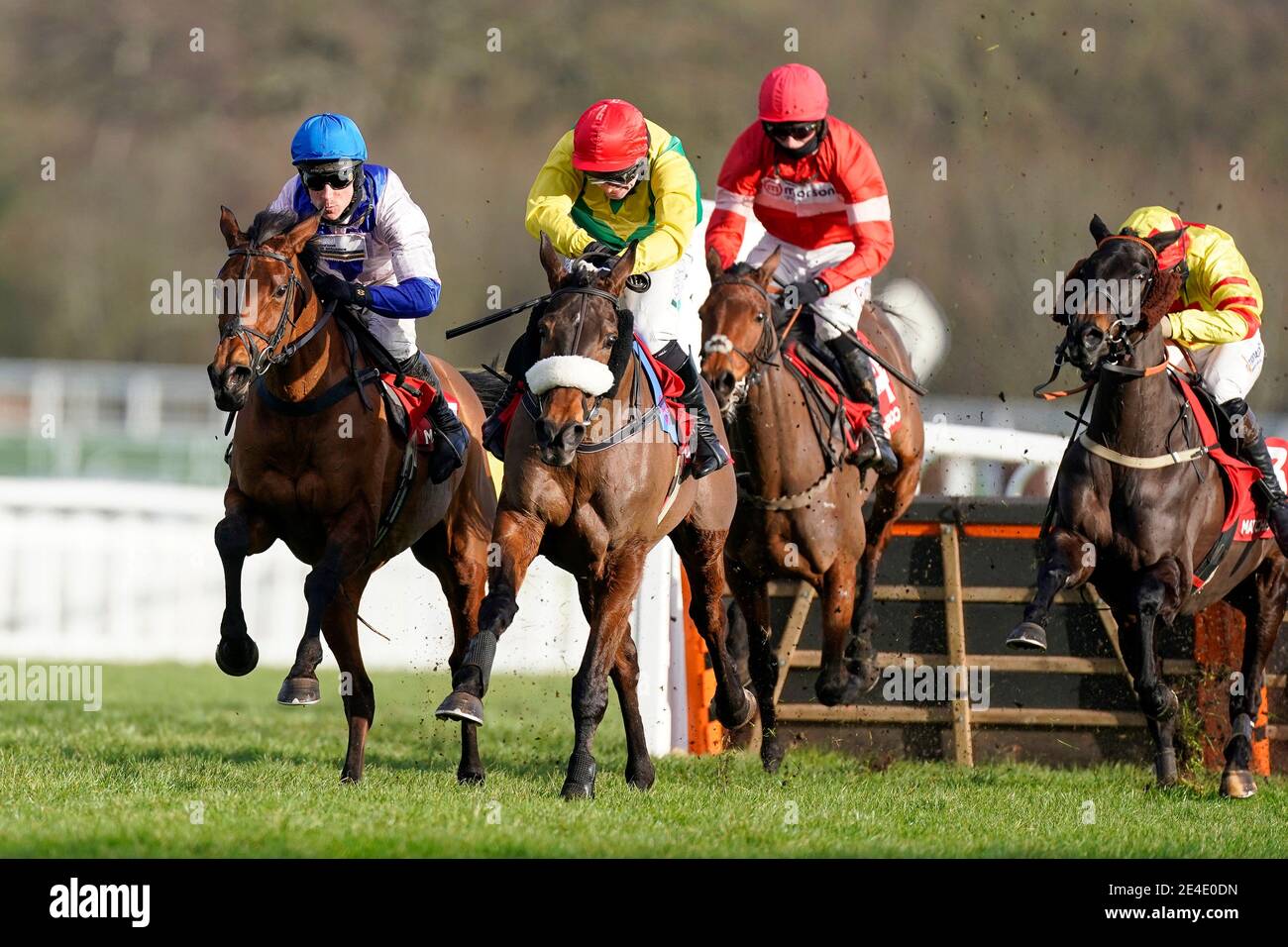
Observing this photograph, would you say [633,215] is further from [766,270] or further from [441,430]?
[441,430]

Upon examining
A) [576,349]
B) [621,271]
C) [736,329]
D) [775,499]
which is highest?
[621,271]

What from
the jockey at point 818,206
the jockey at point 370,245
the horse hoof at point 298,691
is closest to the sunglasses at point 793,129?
the jockey at point 818,206

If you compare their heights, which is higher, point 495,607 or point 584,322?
point 584,322

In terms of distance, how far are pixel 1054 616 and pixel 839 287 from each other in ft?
6.53

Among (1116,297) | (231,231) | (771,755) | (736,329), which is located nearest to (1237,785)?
(771,755)

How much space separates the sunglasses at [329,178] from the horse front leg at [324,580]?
1163 millimetres

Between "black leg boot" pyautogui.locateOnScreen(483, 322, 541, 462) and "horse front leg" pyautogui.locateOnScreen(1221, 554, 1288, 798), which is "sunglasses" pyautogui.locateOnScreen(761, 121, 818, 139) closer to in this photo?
"black leg boot" pyautogui.locateOnScreen(483, 322, 541, 462)

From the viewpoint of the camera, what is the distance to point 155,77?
38.7m

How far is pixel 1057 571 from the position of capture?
7.46 meters

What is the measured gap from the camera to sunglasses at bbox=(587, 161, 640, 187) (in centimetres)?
730

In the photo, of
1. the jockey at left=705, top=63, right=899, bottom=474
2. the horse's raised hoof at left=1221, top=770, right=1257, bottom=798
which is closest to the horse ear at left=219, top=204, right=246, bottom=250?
the jockey at left=705, top=63, right=899, bottom=474

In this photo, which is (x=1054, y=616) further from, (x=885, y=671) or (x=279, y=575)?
(x=279, y=575)

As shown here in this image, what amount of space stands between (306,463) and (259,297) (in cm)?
73
